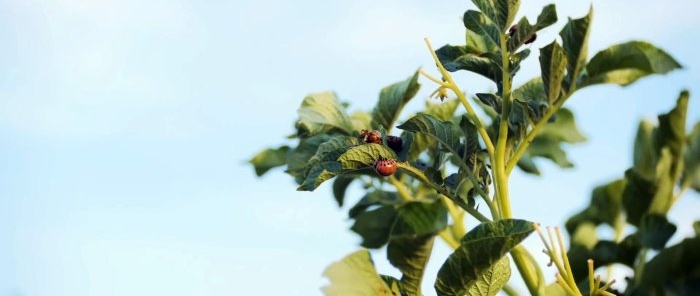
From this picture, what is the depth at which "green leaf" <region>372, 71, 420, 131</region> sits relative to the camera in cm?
369

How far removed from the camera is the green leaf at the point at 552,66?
9.57ft

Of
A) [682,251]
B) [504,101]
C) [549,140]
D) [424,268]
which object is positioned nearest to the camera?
[682,251]

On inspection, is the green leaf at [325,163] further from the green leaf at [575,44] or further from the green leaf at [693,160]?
the green leaf at [693,160]

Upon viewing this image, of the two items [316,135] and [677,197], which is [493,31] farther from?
[677,197]

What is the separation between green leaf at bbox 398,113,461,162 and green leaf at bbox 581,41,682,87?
49 cm

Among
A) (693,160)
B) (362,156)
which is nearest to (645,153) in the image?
(693,160)

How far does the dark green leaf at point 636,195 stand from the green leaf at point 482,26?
133 centimetres

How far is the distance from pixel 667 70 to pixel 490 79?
0.59 meters

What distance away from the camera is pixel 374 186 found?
432 centimetres

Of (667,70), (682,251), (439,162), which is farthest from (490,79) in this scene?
(682,251)

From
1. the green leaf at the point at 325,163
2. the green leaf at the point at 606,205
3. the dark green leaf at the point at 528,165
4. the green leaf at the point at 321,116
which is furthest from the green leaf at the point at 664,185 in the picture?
the green leaf at the point at 325,163

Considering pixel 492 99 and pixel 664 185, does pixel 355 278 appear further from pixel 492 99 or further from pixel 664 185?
pixel 664 185

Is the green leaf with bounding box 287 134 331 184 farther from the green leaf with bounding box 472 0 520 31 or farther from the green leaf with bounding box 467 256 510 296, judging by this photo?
the green leaf with bounding box 467 256 510 296

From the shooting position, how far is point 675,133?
3.69 m
